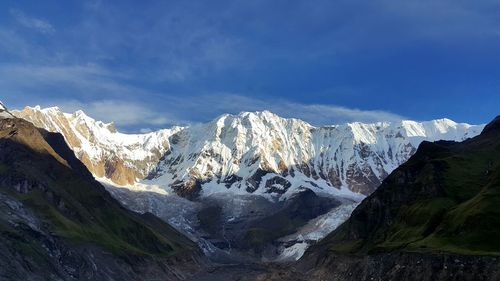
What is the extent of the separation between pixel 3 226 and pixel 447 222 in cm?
12318

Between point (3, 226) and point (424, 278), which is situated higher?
point (3, 226)

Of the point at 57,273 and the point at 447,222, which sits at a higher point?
the point at 447,222

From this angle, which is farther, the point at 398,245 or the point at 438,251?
the point at 398,245

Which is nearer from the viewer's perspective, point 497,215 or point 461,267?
point 461,267

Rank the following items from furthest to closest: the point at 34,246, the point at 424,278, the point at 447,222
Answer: the point at 34,246 → the point at 447,222 → the point at 424,278

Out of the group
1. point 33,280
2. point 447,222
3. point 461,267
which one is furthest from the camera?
point 33,280

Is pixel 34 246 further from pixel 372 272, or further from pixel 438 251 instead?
pixel 438 251

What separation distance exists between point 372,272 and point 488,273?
59.0 m

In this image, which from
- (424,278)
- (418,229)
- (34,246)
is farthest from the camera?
(34,246)

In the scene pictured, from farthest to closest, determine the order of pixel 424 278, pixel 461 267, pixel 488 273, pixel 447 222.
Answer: pixel 447 222 → pixel 424 278 → pixel 461 267 → pixel 488 273

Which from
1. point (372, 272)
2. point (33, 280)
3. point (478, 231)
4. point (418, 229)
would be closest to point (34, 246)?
point (33, 280)

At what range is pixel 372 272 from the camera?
170m

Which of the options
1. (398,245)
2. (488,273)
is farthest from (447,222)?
(488,273)

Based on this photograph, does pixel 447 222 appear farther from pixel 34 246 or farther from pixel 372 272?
pixel 34 246
